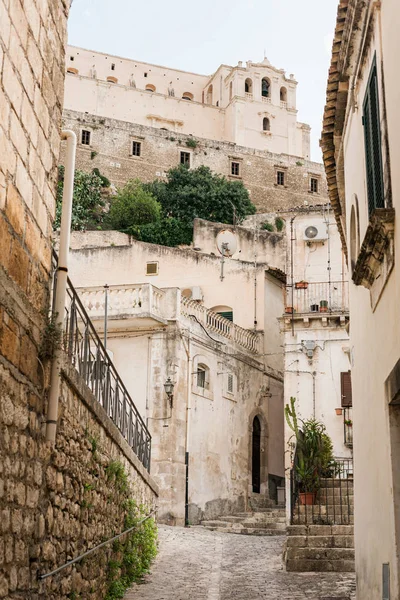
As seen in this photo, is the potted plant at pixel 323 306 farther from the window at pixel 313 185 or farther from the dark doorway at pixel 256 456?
the window at pixel 313 185

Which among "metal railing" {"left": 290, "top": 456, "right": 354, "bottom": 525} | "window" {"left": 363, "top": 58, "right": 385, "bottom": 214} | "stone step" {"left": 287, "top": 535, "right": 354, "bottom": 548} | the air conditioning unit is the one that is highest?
the air conditioning unit

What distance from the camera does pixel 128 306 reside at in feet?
80.2

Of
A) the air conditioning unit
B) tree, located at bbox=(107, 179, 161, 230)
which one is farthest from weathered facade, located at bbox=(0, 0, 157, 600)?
tree, located at bbox=(107, 179, 161, 230)

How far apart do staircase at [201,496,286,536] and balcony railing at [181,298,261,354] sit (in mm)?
5620

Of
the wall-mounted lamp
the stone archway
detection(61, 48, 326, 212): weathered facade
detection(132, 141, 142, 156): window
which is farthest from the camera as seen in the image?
detection(132, 141, 142, 156): window

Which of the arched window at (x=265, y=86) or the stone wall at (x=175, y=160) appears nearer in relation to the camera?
the stone wall at (x=175, y=160)

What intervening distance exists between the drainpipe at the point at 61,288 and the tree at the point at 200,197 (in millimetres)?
40789

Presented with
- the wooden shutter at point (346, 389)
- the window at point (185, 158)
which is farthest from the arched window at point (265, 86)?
the wooden shutter at point (346, 389)

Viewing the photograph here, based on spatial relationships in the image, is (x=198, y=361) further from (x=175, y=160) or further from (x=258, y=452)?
(x=175, y=160)

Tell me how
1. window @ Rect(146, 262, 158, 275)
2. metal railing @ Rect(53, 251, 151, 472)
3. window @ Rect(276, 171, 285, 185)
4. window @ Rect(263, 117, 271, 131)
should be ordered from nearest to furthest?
1. metal railing @ Rect(53, 251, 151, 472)
2. window @ Rect(146, 262, 158, 275)
3. window @ Rect(276, 171, 285, 185)
4. window @ Rect(263, 117, 271, 131)

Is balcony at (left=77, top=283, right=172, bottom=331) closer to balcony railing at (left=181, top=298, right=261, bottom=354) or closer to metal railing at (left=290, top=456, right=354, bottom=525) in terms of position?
balcony railing at (left=181, top=298, right=261, bottom=354)

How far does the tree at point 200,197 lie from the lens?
50469 mm

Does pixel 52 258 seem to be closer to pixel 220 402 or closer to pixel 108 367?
pixel 108 367

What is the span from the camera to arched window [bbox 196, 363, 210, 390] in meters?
25.9
